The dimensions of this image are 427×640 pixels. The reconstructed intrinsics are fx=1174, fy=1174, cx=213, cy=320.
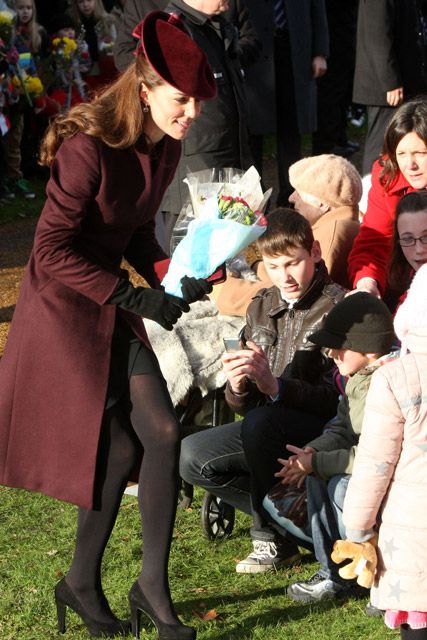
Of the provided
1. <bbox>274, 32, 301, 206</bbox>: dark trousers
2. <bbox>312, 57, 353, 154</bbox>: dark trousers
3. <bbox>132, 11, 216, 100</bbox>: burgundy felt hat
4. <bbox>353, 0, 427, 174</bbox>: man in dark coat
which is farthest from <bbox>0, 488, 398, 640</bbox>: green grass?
<bbox>312, 57, 353, 154</bbox>: dark trousers

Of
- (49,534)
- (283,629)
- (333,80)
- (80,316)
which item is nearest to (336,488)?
(283,629)

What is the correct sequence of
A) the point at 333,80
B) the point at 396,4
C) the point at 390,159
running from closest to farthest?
1. the point at 390,159
2. the point at 396,4
3. the point at 333,80

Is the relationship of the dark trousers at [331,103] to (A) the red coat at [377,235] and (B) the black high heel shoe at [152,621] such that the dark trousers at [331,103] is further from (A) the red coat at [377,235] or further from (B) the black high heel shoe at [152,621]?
(B) the black high heel shoe at [152,621]

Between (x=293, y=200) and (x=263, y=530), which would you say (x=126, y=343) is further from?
(x=293, y=200)

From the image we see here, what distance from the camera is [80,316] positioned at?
386 cm

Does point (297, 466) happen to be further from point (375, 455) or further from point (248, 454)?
point (375, 455)

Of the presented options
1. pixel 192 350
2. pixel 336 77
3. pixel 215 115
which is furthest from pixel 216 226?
pixel 336 77

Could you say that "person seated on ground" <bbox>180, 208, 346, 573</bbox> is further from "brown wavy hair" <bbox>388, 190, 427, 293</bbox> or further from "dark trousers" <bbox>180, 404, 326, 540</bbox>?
"brown wavy hair" <bbox>388, 190, 427, 293</bbox>

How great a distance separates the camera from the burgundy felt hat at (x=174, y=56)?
374cm

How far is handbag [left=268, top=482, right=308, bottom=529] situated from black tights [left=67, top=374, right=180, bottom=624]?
62 cm

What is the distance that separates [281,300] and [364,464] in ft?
4.74

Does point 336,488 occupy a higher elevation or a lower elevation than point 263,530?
higher

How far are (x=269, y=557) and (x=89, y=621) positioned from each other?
86 cm

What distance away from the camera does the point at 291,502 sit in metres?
4.38
